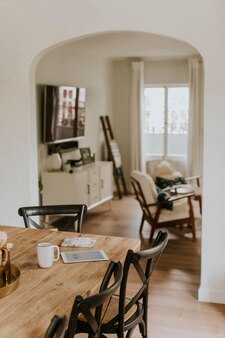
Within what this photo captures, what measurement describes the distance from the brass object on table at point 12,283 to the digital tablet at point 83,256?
268mm

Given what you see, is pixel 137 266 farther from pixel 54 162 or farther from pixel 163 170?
pixel 163 170

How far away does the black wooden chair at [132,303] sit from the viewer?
2.19 meters

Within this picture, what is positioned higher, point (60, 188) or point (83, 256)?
point (83, 256)

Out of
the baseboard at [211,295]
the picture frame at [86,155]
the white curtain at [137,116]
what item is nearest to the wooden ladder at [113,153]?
the white curtain at [137,116]

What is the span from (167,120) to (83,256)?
22.7 feet

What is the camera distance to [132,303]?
7.80 ft

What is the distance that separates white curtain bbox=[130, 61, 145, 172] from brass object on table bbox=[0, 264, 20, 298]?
689 centimetres

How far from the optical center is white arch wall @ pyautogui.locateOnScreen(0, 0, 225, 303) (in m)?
3.69

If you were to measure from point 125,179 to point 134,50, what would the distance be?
271cm

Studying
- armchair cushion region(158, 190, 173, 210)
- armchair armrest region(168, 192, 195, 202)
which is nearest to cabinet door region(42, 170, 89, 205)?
armchair cushion region(158, 190, 173, 210)

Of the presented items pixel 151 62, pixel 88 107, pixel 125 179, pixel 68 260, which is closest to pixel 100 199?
pixel 88 107

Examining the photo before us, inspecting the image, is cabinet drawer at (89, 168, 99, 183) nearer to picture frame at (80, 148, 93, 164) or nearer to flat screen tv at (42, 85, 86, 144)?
picture frame at (80, 148, 93, 164)

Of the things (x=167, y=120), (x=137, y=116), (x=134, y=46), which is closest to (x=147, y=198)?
(x=134, y=46)

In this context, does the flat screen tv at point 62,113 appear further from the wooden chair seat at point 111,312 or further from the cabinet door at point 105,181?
the wooden chair seat at point 111,312
